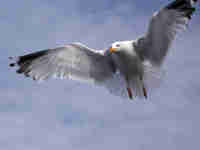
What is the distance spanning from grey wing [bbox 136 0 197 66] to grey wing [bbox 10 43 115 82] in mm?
783

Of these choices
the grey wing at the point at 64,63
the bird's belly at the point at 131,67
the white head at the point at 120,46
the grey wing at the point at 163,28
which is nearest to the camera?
the grey wing at the point at 163,28

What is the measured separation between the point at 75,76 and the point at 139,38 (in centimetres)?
151

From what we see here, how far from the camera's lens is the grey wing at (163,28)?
826 centimetres

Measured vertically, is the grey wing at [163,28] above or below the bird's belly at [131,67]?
above

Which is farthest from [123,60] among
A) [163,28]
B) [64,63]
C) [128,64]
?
[64,63]

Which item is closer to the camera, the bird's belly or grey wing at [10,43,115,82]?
the bird's belly

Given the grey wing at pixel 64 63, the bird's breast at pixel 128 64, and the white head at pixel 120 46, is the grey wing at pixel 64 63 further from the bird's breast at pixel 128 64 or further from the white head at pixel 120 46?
the white head at pixel 120 46

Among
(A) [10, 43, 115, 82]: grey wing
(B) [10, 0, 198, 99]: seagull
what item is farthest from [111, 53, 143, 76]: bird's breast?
(A) [10, 43, 115, 82]: grey wing

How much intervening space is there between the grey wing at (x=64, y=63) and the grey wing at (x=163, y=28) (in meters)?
0.78

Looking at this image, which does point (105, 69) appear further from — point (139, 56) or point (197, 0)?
point (197, 0)

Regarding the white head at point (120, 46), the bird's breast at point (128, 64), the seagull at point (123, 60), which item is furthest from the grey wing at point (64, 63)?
the white head at point (120, 46)

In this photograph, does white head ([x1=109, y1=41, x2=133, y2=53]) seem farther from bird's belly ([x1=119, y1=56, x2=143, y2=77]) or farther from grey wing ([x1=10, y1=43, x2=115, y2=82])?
grey wing ([x1=10, y1=43, x2=115, y2=82])

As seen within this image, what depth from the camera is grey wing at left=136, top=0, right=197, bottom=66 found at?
325 inches

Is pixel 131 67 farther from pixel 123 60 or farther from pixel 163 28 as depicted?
pixel 163 28
